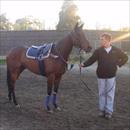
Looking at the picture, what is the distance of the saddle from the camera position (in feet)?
28.4

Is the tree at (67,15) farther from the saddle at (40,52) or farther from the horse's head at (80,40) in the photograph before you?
the horse's head at (80,40)

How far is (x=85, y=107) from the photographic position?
29.6ft

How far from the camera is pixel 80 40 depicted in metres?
8.35

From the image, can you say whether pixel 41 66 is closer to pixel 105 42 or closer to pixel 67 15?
pixel 105 42

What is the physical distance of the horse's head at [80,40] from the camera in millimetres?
8297

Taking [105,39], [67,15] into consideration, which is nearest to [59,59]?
[105,39]

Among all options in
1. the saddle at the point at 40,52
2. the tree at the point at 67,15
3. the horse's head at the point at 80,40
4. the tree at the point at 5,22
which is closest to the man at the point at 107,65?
the horse's head at the point at 80,40

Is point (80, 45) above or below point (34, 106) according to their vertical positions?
above

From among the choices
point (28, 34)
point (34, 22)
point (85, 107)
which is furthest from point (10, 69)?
point (34, 22)

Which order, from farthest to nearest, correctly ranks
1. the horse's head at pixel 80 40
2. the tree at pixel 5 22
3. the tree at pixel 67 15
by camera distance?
the tree at pixel 5 22 → the tree at pixel 67 15 → the horse's head at pixel 80 40

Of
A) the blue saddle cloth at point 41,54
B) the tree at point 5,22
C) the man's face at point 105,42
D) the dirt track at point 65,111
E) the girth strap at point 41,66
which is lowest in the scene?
the dirt track at point 65,111

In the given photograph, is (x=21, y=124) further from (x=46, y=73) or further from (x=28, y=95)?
(x=28, y=95)

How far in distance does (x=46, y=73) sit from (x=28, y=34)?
23.8m

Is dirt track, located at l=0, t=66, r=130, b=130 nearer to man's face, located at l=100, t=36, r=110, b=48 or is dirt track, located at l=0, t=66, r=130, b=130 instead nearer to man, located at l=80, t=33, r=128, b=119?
man, located at l=80, t=33, r=128, b=119
